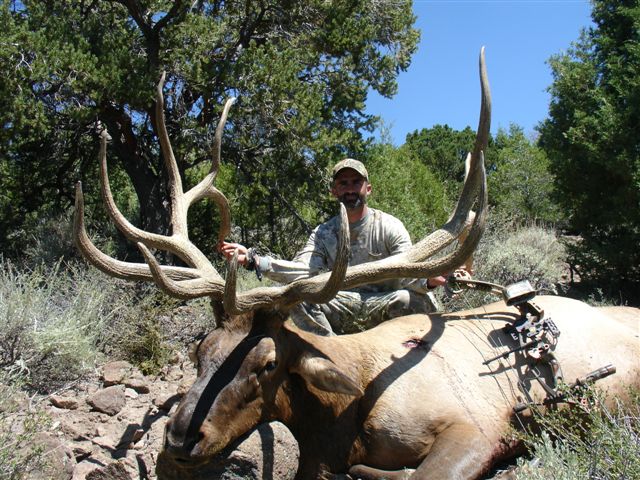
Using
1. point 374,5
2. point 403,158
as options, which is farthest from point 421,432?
point 403,158

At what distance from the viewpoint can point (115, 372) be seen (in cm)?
545

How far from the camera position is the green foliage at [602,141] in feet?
29.3

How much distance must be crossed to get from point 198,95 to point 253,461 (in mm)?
6394

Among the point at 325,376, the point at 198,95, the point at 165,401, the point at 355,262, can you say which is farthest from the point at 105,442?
the point at 198,95

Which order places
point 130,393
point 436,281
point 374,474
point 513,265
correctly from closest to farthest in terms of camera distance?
1. point 374,474
2. point 436,281
3. point 130,393
4. point 513,265

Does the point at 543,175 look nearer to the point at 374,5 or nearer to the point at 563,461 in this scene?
the point at 374,5

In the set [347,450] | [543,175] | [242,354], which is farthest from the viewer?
[543,175]

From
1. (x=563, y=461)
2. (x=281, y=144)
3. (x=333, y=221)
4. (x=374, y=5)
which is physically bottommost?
(x=563, y=461)

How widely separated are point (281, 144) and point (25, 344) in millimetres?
4467

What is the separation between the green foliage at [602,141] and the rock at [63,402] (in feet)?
24.3

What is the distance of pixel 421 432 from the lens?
3.60 m

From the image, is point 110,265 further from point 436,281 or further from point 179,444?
point 436,281

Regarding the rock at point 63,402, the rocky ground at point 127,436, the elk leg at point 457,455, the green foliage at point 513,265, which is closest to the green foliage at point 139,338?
the rocky ground at point 127,436

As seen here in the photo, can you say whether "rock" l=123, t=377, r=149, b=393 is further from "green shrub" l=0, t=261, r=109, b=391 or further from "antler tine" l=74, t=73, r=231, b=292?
"antler tine" l=74, t=73, r=231, b=292
